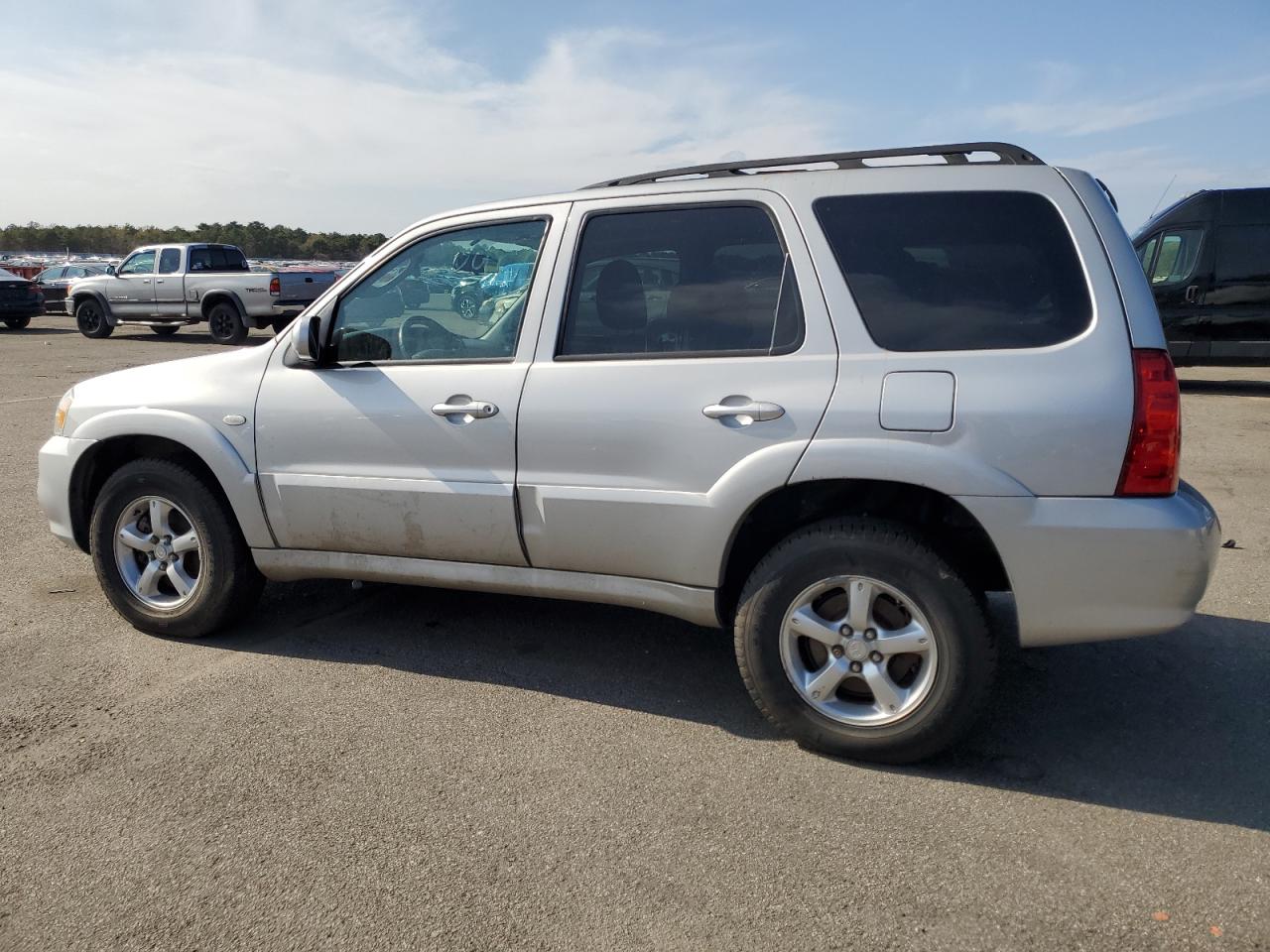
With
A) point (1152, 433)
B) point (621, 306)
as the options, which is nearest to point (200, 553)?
point (621, 306)

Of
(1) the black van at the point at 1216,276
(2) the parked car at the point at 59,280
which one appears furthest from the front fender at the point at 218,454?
(2) the parked car at the point at 59,280

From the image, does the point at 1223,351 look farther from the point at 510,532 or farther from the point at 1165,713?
the point at 510,532

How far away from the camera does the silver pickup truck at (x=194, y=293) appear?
1900 centimetres

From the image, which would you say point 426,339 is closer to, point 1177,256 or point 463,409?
point 463,409

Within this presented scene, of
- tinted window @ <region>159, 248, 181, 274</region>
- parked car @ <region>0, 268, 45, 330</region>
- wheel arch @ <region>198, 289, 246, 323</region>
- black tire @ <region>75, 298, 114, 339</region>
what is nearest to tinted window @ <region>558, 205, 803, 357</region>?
wheel arch @ <region>198, 289, 246, 323</region>

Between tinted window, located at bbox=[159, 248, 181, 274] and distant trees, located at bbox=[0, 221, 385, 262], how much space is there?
32543mm

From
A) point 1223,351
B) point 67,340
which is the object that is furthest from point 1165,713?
point 67,340

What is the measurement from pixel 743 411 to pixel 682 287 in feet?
1.85

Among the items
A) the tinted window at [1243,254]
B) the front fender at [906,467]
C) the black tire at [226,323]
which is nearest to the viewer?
the front fender at [906,467]

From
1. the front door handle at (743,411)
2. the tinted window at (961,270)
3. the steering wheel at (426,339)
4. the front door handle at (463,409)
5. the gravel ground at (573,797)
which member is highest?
the tinted window at (961,270)

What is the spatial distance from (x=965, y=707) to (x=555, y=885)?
139cm

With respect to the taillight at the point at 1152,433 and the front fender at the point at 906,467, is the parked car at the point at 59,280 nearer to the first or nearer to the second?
the front fender at the point at 906,467

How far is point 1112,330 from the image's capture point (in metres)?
3.02

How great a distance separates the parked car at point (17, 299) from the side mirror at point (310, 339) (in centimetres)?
2226
